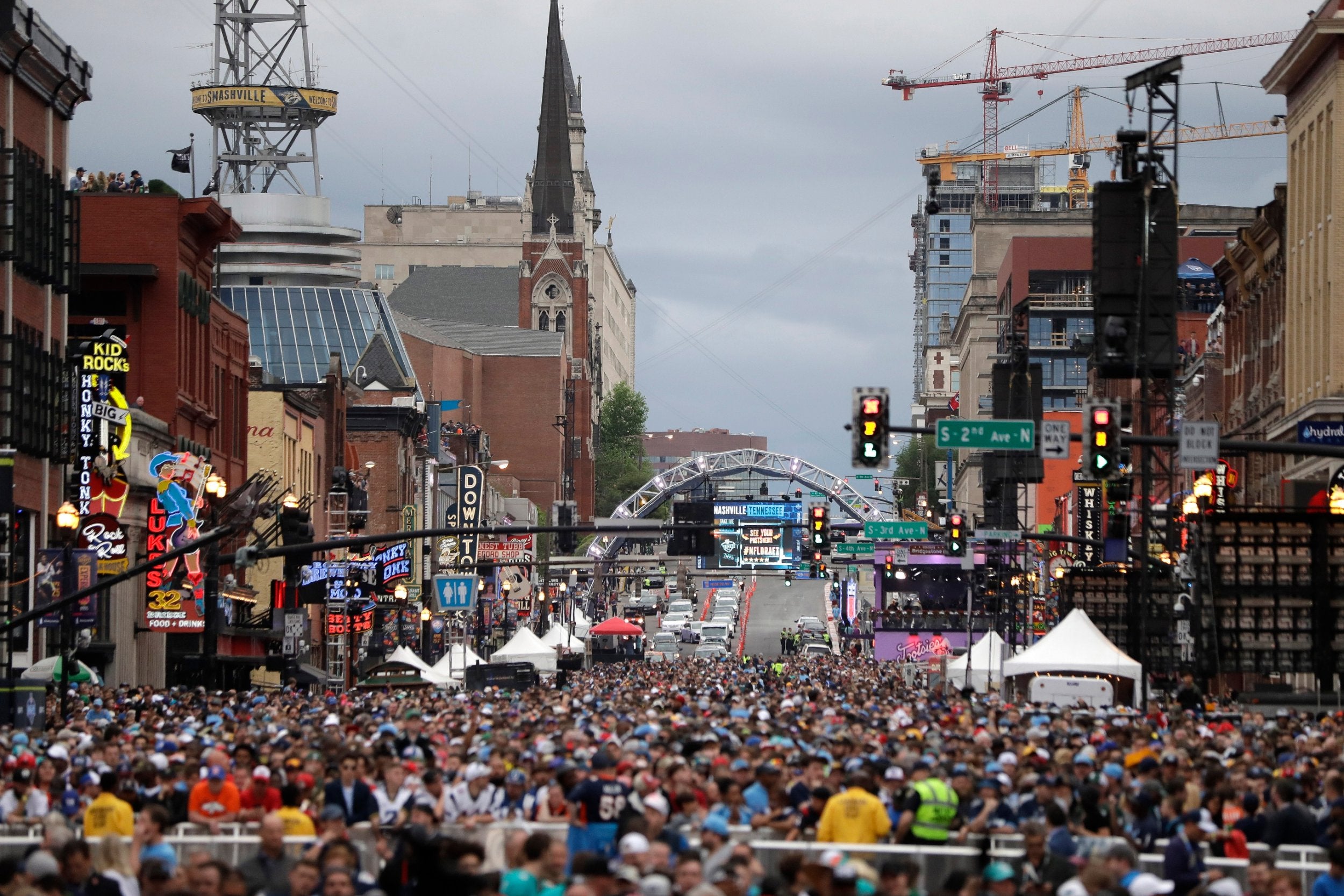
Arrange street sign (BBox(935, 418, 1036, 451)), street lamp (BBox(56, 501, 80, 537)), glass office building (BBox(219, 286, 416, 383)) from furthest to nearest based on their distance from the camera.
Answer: glass office building (BBox(219, 286, 416, 383)), street lamp (BBox(56, 501, 80, 537)), street sign (BBox(935, 418, 1036, 451))

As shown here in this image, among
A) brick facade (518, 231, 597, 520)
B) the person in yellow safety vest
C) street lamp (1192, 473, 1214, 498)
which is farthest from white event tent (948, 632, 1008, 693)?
brick facade (518, 231, 597, 520)

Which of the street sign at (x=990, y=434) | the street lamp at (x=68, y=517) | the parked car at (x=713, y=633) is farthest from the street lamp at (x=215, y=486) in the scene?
the parked car at (x=713, y=633)

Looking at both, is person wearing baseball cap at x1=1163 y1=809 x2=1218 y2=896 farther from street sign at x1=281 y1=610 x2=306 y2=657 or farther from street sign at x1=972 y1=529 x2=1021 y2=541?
street sign at x1=281 y1=610 x2=306 y2=657

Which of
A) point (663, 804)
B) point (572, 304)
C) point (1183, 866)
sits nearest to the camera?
point (1183, 866)

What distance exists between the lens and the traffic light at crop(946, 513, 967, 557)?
5253 centimetres

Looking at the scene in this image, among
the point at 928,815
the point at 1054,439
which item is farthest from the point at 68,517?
the point at 928,815

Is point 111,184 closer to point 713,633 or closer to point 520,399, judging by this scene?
point 713,633

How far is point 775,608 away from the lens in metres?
154

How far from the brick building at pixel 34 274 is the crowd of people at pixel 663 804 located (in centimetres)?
1591

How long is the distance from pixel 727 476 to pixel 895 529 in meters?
130

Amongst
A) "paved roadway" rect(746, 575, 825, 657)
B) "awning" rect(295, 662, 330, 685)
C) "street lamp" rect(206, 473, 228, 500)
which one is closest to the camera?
"street lamp" rect(206, 473, 228, 500)

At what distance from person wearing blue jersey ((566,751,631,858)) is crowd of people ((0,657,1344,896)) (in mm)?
22

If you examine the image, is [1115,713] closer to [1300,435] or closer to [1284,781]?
[1300,435]

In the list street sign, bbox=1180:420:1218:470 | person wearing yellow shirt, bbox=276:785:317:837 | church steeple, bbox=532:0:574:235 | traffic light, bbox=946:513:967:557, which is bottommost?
person wearing yellow shirt, bbox=276:785:317:837
